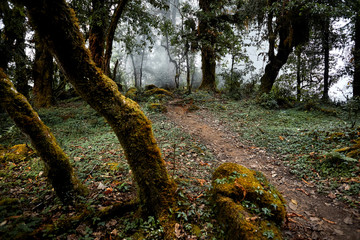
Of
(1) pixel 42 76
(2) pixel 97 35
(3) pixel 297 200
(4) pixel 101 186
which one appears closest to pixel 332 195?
(3) pixel 297 200

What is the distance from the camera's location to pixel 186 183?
153 inches

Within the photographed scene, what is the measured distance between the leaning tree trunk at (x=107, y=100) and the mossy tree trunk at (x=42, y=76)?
41.2 ft

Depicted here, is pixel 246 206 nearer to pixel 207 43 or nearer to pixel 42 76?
pixel 207 43

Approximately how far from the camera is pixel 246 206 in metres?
2.77

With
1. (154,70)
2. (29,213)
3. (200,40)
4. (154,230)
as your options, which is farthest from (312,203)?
(154,70)

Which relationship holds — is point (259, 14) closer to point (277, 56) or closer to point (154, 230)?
point (277, 56)

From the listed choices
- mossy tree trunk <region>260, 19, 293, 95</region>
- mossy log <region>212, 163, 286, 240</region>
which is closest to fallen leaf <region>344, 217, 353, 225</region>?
mossy log <region>212, 163, 286, 240</region>

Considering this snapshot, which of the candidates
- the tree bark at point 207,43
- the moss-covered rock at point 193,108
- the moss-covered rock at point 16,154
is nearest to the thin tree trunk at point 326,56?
the tree bark at point 207,43

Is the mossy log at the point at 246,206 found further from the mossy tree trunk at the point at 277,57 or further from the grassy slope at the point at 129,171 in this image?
the mossy tree trunk at the point at 277,57

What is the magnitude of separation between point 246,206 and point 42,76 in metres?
14.9

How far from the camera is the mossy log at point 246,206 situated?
2385mm

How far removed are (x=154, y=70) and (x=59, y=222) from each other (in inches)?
1352

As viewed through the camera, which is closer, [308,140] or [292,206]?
[292,206]

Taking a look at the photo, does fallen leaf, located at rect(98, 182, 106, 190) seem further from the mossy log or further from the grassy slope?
the mossy log
